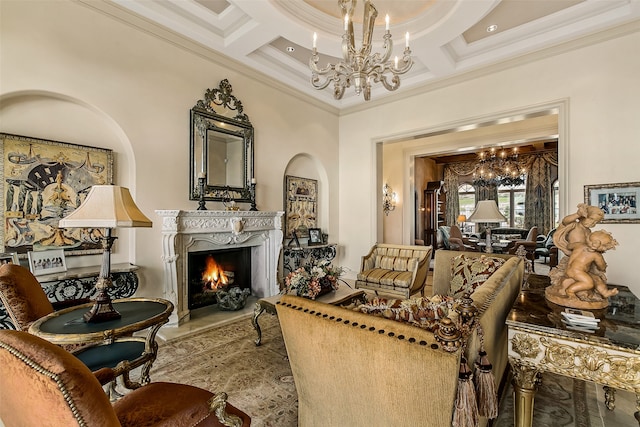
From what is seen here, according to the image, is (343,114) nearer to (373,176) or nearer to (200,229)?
(373,176)

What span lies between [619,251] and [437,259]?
2068 millimetres

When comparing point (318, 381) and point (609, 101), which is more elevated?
point (609, 101)

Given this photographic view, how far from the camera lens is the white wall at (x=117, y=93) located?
261cm

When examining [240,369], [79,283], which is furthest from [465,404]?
[79,283]

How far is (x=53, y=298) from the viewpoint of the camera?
2.55m

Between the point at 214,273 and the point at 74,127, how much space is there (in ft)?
7.70

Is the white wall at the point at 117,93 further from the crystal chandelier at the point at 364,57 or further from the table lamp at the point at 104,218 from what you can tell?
the crystal chandelier at the point at 364,57

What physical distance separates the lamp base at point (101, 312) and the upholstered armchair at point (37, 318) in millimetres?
177

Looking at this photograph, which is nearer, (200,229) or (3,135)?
(3,135)

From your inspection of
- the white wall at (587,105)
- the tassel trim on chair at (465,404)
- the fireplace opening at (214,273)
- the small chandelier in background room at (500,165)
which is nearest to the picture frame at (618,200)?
the white wall at (587,105)

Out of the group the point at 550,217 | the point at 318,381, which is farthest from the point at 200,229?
the point at 550,217

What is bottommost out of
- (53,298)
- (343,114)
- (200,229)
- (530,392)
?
(530,392)

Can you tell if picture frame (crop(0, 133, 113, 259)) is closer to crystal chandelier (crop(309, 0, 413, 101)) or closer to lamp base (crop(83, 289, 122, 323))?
lamp base (crop(83, 289, 122, 323))

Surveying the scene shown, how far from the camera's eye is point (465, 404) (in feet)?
3.33
